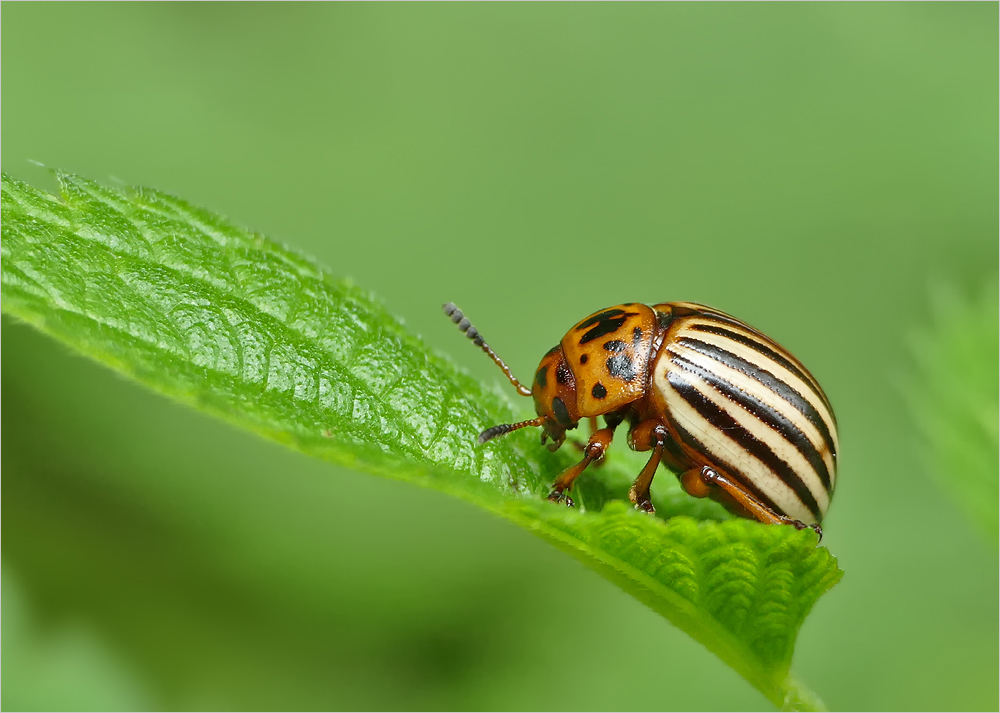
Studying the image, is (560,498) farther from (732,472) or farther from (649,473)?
(732,472)

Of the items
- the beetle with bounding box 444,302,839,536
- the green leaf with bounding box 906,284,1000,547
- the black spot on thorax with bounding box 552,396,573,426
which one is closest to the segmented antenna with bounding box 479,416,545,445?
the beetle with bounding box 444,302,839,536

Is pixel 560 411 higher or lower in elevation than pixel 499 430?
higher

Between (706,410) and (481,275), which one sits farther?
(481,275)

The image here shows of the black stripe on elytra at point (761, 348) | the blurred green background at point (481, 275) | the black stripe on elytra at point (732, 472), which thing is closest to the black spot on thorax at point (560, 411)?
the black stripe on elytra at point (732, 472)

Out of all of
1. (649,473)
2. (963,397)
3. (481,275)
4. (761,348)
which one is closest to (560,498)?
(649,473)

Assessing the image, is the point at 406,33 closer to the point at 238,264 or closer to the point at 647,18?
the point at 647,18

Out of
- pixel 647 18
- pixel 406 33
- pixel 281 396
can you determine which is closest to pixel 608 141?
pixel 647 18

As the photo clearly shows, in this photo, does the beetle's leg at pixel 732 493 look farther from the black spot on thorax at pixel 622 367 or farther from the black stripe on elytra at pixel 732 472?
the black spot on thorax at pixel 622 367
